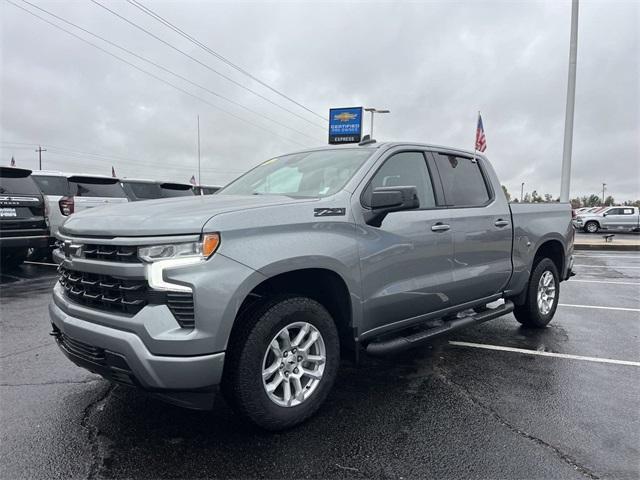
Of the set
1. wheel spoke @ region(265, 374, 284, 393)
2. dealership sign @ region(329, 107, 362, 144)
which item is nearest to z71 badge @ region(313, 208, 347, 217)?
A: wheel spoke @ region(265, 374, 284, 393)

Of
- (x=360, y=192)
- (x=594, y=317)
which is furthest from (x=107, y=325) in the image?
(x=594, y=317)

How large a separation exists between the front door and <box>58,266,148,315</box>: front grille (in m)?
1.49

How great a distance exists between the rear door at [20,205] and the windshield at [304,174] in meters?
5.51

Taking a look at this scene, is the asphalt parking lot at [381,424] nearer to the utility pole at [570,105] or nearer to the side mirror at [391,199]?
the side mirror at [391,199]

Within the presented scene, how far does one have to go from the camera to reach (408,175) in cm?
385

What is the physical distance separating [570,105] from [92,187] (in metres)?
14.7

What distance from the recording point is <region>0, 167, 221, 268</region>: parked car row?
25.1 feet

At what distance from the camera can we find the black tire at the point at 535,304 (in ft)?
16.8

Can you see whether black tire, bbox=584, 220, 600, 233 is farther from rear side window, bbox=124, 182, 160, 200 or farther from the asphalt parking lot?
the asphalt parking lot

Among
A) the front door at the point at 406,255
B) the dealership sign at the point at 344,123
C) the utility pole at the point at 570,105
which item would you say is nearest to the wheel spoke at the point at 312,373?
the front door at the point at 406,255

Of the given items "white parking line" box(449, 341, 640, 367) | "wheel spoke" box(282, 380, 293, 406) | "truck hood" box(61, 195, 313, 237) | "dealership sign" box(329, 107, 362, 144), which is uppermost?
"dealership sign" box(329, 107, 362, 144)

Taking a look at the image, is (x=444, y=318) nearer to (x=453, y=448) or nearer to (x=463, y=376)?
(x=463, y=376)

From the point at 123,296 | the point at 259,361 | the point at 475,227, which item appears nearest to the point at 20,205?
the point at 123,296

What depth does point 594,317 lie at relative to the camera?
19.8ft
